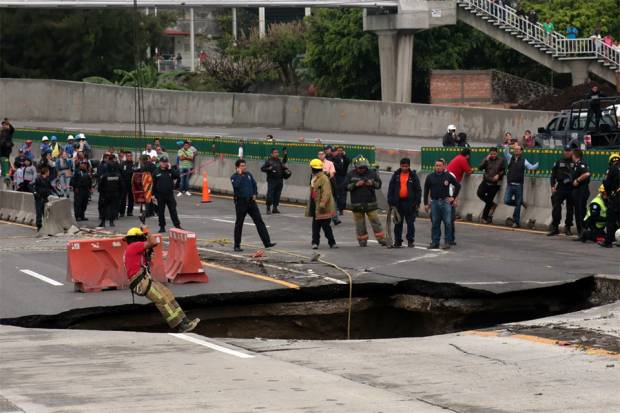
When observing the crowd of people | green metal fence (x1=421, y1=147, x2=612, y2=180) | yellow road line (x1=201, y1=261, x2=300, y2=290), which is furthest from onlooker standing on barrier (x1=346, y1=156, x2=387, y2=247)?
the crowd of people

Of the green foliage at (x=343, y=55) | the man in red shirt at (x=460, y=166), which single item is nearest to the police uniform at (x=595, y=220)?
the man in red shirt at (x=460, y=166)

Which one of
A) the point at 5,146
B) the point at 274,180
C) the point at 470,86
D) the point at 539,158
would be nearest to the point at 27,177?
the point at 274,180

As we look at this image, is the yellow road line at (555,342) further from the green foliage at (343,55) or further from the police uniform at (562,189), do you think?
the green foliage at (343,55)

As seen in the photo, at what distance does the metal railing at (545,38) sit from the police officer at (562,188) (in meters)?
29.7

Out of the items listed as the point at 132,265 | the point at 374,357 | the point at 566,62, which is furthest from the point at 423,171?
the point at 566,62

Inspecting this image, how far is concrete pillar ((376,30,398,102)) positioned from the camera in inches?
2315

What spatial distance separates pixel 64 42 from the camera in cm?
7712

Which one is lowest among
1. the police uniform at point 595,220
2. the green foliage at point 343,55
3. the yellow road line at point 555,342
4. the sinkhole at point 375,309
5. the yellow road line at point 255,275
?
the sinkhole at point 375,309

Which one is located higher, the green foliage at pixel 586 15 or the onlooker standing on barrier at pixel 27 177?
the green foliage at pixel 586 15

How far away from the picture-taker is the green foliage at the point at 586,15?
59438mm

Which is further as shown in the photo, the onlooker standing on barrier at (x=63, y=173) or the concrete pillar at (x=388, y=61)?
the concrete pillar at (x=388, y=61)

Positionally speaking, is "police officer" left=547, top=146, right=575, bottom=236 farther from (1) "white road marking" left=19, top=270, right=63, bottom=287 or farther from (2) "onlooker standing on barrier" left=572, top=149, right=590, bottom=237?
(1) "white road marking" left=19, top=270, right=63, bottom=287

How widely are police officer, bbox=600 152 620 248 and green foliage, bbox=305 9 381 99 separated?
40.5 m

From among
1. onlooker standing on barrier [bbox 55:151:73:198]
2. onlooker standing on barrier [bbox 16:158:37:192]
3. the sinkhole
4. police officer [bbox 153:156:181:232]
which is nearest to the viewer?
the sinkhole
